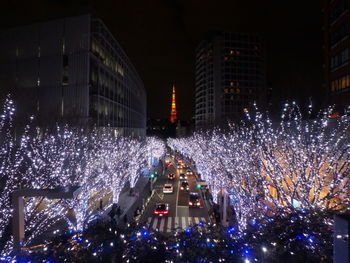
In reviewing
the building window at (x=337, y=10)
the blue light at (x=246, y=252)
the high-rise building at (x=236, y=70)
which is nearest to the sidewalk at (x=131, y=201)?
the blue light at (x=246, y=252)

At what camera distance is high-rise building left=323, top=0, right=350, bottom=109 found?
25203 mm

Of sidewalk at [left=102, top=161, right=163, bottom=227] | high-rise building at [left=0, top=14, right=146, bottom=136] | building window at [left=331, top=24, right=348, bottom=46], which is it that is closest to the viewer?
sidewalk at [left=102, top=161, right=163, bottom=227]

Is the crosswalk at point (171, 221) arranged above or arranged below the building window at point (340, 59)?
below

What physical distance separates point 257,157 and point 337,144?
390cm

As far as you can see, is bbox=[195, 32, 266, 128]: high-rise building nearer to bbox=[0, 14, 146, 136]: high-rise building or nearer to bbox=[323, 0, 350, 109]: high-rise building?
bbox=[323, 0, 350, 109]: high-rise building

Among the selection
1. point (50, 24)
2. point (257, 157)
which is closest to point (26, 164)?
point (257, 157)

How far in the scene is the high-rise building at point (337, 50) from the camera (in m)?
25.2

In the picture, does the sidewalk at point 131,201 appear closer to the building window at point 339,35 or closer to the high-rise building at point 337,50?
the high-rise building at point 337,50

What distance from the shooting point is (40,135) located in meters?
15.0

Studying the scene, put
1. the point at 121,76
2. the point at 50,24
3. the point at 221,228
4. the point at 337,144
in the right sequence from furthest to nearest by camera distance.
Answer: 1. the point at 121,76
2. the point at 50,24
3. the point at 337,144
4. the point at 221,228

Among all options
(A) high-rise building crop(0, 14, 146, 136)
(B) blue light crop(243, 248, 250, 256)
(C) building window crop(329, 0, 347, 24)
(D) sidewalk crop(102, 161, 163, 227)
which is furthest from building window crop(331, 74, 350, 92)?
(B) blue light crop(243, 248, 250, 256)

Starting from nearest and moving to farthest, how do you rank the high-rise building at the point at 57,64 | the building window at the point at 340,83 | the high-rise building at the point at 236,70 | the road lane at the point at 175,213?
1. the road lane at the point at 175,213
2. the high-rise building at the point at 57,64
3. the building window at the point at 340,83
4. the high-rise building at the point at 236,70

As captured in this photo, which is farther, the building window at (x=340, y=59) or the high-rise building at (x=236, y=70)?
the high-rise building at (x=236, y=70)

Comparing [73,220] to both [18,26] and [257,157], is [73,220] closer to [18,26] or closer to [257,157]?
[257,157]
